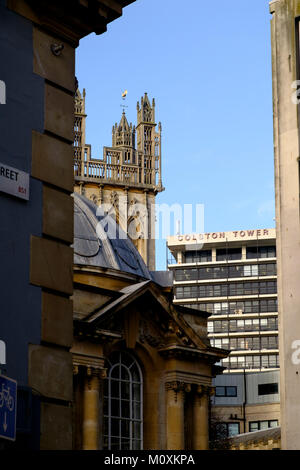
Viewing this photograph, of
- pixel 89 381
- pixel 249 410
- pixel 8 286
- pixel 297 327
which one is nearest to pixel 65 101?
pixel 8 286

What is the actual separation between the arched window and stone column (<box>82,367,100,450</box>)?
39.4 inches

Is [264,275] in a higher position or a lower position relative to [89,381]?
higher

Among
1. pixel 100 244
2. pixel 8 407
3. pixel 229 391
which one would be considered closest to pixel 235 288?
pixel 229 391

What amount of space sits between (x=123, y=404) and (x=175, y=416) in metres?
2.36

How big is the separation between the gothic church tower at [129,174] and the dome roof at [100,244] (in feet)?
202

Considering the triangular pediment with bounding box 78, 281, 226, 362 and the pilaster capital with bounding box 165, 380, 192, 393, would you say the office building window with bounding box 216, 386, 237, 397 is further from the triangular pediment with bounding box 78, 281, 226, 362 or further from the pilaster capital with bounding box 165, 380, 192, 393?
the pilaster capital with bounding box 165, 380, 192, 393

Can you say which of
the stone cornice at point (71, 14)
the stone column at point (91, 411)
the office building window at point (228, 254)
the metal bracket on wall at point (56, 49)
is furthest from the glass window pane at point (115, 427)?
the office building window at point (228, 254)

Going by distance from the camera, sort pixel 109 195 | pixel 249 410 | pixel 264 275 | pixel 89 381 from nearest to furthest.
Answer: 1. pixel 89 381
2. pixel 249 410
3. pixel 109 195
4. pixel 264 275

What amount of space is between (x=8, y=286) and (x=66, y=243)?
1590 millimetres

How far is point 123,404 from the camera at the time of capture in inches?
1762

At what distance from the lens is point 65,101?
717 inches

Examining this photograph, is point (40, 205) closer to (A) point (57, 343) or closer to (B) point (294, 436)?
(A) point (57, 343)

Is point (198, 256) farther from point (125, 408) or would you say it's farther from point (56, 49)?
point (56, 49)

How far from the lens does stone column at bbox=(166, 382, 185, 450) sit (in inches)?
1784
